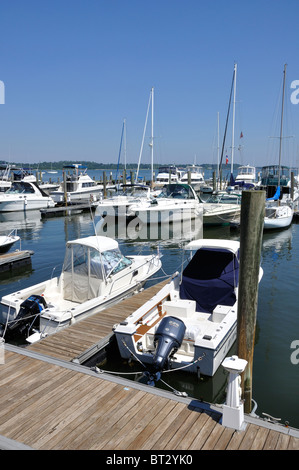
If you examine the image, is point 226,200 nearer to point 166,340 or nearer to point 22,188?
point 22,188

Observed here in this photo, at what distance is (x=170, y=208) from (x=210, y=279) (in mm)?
16220

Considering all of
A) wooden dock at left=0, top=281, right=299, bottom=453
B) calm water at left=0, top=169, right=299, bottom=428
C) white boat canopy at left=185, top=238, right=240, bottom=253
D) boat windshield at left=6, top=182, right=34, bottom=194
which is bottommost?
calm water at left=0, top=169, right=299, bottom=428

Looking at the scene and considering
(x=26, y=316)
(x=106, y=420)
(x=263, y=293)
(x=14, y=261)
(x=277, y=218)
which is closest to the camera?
(x=106, y=420)

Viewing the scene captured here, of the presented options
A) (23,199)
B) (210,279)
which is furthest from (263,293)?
(23,199)

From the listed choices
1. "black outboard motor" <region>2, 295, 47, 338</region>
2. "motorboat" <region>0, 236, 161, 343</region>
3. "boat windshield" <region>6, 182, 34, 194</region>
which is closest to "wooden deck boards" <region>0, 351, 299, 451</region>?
"motorboat" <region>0, 236, 161, 343</region>

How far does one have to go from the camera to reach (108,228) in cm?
2739

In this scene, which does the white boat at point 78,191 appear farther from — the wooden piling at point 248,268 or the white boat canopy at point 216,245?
the wooden piling at point 248,268

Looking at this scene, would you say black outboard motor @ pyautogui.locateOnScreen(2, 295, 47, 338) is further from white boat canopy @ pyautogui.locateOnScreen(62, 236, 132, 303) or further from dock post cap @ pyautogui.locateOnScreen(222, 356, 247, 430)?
dock post cap @ pyautogui.locateOnScreen(222, 356, 247, 430)

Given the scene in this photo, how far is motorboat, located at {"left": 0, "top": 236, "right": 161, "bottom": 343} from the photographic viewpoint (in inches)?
358

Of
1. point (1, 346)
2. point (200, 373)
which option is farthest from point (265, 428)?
point (1, 346)

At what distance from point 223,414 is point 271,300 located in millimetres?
8123

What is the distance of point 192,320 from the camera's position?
924cm
